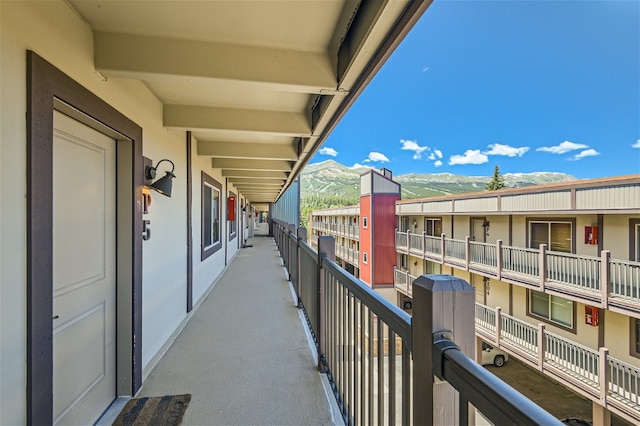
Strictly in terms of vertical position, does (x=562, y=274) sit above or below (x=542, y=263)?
below

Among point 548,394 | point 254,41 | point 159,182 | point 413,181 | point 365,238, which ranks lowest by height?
point 548,394

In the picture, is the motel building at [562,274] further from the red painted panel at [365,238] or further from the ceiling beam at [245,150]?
the red painted panel at [365,238]

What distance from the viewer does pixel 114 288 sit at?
6.39 ft

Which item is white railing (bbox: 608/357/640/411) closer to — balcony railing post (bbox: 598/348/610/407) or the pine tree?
balcony railing post (bbox: 598/348/610/407)

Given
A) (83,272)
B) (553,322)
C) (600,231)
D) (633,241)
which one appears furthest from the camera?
(553,322)

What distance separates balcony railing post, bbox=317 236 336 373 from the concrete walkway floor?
0.15 m

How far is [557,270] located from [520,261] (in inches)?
34.6

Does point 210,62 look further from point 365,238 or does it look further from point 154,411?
point 365,238

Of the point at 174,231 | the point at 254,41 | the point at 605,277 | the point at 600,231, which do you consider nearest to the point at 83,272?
the point at 174,231

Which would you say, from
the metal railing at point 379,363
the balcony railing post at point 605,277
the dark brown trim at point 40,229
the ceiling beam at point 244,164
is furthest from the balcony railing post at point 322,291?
the balcony railing post at point 605,277

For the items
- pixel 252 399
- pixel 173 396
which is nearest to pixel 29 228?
pixel 173 396

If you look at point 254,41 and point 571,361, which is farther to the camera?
point 571,361

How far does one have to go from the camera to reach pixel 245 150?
3.88 metres

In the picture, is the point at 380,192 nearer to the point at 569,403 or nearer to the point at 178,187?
the point at 569,403
